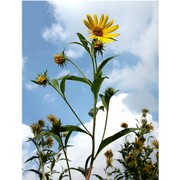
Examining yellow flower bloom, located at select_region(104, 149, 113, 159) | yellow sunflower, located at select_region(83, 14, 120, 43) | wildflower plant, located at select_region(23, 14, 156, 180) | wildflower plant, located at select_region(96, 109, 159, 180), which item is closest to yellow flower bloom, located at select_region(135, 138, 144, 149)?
wildflower plant, located at select_region(96, 109, 159, 180)

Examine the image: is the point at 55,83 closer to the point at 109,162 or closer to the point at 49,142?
the point at 49,142

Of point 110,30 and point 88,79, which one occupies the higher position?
point 110,30

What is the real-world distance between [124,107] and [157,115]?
0.48ft

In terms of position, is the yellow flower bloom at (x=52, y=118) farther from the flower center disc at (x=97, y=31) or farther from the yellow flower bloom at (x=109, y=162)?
the yellow flower bloom at (x=109, y=162)

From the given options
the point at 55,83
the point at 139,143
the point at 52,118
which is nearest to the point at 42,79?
the point at 55,83

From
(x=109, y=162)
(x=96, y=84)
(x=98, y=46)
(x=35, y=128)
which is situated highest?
(x=98, y=46)

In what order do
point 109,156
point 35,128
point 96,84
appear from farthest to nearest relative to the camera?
point 109,156 < point 35,128 < point 96,84

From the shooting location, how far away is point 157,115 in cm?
139

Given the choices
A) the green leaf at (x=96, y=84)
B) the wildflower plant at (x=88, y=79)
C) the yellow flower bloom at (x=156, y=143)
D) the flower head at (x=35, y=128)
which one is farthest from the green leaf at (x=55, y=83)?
the yellow flower bloom at (x=156, y=143)

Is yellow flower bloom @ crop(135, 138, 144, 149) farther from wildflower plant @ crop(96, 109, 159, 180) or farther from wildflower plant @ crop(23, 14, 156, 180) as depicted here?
wildflower plant @ crop(23, 14, 156, 180)

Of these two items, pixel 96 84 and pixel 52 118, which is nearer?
pixel 96 84
